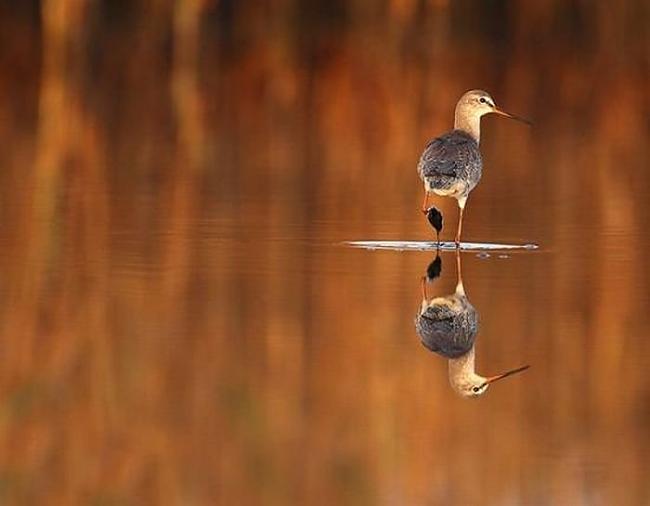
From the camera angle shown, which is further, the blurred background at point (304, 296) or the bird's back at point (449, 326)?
the bird's back at point (449, 326)

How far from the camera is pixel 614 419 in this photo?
20.1 ft

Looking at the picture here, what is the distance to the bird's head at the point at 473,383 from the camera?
648cm

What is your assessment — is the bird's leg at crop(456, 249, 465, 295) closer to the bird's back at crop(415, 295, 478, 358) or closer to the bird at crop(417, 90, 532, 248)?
the bird's back at crop(415, 295, 478, 358)

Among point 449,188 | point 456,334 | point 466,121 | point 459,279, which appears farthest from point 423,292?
point 466,121

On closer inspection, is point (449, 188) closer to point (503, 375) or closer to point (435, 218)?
point (435, 218)

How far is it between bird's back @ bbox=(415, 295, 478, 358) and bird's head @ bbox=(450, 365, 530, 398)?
13.9 inches

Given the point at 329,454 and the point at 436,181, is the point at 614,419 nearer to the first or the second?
the point at 329,454

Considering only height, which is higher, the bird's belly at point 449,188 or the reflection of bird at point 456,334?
the bird's belly at point 449,188

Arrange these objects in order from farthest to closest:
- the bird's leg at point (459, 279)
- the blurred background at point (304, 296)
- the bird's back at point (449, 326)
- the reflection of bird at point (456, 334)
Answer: the bird's leg at point (459, 279) → the bird's back at point (449, 326) → the reflection of bird at point (456, 334) → the blurred background at point (304, 296)

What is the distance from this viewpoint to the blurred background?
5617 mm

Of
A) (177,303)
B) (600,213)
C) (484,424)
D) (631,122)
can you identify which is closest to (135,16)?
(631,122)

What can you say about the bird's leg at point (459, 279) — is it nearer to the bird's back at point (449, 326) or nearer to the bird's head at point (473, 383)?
the bird's back at point (449, 326)

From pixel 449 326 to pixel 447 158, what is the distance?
2465mm

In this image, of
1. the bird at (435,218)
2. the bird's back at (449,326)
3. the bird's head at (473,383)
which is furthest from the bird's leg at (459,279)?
the bird's head at (473,383)
